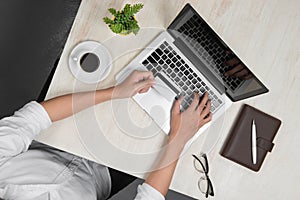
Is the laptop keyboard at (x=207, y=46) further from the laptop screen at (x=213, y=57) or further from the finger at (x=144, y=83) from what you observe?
the finger at (x=144, y=83)

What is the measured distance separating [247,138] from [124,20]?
16.7 inches

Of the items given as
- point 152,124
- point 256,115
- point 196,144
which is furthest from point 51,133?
point 256,115

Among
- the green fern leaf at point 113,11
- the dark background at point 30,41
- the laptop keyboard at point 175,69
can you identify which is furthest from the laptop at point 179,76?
the dark background at point 30,41

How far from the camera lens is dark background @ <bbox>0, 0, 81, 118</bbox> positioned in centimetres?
176

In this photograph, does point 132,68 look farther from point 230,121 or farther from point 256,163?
point 256,163

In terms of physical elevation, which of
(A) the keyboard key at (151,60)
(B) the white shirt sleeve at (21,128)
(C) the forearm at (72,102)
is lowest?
(B) the white shirt sleeve at (21,128)

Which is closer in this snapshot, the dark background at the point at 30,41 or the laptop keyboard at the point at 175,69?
the laptop keyboard at the point at 175,69

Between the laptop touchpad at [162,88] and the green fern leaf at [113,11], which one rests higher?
the green fern leaf at [113,11]

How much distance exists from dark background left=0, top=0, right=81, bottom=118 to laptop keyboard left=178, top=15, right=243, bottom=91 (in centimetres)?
65

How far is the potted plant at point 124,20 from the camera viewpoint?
1.21 meters

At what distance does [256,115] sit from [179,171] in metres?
0.24

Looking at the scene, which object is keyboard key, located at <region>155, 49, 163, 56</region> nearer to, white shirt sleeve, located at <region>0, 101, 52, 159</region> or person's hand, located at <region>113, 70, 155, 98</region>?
person's hand, located at <region>113, 70, 155, 98</region>

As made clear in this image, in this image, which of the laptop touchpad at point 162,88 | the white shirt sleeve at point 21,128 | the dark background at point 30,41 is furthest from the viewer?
the dark background at point 30,41

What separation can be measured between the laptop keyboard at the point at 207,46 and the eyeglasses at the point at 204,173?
0.64 ft
